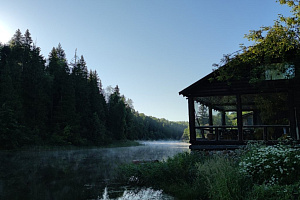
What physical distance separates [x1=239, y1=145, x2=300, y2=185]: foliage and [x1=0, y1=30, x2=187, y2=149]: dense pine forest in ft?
119

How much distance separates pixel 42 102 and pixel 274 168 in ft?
150

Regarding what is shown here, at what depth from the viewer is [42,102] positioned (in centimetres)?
4641

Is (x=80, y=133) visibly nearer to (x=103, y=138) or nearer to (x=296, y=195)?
(x=103, y=138)

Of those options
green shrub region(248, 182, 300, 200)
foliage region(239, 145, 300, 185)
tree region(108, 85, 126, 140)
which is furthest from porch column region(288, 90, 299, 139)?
tree region(108, 85, 126, 140)

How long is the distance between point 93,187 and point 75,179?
2562 millimetres

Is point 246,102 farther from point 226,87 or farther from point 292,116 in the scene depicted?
point 292,116

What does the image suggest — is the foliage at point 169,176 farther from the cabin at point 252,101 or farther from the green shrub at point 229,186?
the cabin at point 252,101

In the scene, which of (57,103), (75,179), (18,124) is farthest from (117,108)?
(75,179)

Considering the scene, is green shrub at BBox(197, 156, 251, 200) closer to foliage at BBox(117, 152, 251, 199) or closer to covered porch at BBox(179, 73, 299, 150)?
foliage at BBox(117, 152, 251, 199)

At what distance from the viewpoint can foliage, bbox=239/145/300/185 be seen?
253 inches

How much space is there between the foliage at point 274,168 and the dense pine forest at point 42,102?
119 feet

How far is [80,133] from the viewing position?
A: 2176 inches

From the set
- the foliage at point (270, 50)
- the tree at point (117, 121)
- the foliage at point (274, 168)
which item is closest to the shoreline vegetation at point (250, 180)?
the foliage at point (274, 168)

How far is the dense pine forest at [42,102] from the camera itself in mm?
38500
